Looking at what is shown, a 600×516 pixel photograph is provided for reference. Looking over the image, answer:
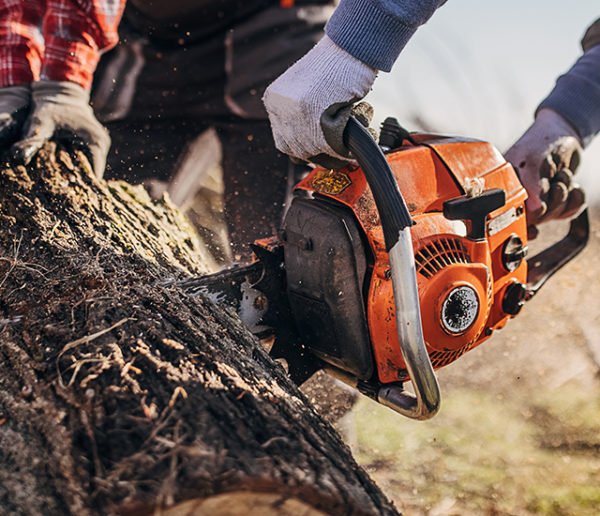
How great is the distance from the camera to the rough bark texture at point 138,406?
94cm

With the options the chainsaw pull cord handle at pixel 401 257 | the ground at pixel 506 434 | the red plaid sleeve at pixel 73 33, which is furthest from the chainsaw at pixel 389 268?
the red plaid sleeve at pixel 73 33

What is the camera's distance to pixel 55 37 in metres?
2.40

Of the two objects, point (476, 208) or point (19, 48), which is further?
point (19, 48)

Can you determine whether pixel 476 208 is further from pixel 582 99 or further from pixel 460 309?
pixel 582 99

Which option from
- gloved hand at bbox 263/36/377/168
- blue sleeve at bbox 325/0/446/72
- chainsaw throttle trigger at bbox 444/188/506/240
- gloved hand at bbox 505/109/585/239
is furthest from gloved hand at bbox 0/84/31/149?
gloved hand at bbox 505/109/585/239

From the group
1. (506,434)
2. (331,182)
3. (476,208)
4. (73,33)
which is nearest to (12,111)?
(73,33)

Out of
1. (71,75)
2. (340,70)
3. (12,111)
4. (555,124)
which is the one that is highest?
(340,70)

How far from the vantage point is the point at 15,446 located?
1074mm

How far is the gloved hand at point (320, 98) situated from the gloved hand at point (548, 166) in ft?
3.50

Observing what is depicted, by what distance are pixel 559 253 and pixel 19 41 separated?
2.80 meters

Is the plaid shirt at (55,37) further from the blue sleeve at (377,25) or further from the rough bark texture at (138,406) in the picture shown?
the blue sleeve at (377,25)

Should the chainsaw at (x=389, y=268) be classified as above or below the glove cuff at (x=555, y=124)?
below

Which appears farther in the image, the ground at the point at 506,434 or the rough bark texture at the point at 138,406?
the ground at the point at 506,434

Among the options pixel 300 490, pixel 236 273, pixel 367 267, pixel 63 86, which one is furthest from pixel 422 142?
pixel 63 86
